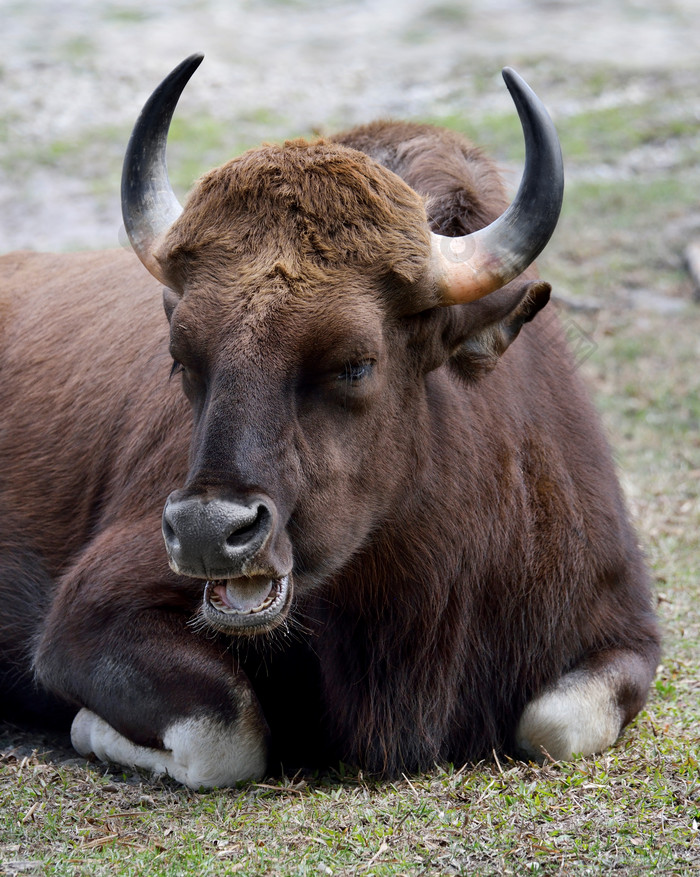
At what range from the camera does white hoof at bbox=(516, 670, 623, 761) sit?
4781 millimetres

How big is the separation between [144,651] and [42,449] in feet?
5.16

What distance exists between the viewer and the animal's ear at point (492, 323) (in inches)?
173

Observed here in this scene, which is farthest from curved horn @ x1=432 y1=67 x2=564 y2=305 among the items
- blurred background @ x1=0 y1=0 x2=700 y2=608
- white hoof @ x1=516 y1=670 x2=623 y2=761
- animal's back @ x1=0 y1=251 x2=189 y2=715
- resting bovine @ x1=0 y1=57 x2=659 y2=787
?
blurred background @ x1=0 y1=0 x2=700 y2=608

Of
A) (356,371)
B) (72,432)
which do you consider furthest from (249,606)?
(72,432)

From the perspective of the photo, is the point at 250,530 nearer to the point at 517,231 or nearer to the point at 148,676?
the point at 148,676

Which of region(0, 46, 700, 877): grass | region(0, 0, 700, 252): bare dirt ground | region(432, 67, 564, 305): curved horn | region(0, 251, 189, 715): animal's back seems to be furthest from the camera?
region(0, 0, 700, 252): bare dirt ground

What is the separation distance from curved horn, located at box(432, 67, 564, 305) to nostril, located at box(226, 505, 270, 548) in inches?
42.7

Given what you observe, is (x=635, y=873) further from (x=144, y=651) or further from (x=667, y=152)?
(x=667, y=152)

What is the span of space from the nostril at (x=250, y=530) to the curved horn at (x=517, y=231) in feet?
3.55

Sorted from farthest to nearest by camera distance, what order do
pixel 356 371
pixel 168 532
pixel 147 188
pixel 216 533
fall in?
pixel 147 188
pixel 356 371
pixel 168 532
pixel 216 533

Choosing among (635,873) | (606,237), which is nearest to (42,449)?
(635,873)

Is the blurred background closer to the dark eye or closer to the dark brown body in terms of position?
the dark brown body

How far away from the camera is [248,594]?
155 inches

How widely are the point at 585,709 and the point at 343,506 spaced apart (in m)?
1.46
